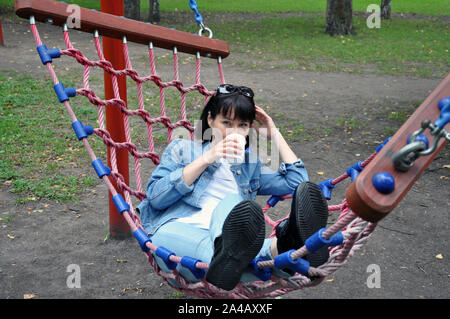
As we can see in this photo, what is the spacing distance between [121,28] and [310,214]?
1.45 meters

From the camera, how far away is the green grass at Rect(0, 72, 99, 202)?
148 inches

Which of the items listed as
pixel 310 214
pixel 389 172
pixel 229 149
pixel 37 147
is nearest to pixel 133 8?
pixel 37 147

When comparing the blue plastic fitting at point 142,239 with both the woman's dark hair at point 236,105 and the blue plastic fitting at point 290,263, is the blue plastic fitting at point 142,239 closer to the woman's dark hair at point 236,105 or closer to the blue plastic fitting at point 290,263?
the blue plastic fitting at point 290,263

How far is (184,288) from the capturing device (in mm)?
1942

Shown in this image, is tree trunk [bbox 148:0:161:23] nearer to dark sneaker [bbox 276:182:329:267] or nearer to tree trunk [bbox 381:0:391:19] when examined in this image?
tree trunk [bbox 381:0:391:19]

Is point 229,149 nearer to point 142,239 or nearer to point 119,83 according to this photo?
Result: point 142,239

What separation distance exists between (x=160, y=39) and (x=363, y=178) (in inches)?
69.4

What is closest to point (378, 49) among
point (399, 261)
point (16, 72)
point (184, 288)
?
point (16, 72)

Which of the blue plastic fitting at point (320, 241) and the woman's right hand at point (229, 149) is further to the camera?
the woman's right hand at point (229, 149)

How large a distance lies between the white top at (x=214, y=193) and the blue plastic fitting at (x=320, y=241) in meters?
0.59

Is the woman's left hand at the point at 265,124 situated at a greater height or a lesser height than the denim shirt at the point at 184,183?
greater

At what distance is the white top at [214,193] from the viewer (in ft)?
6.78

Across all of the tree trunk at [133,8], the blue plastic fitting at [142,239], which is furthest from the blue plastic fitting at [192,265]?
the tree trunk at [133,8]
